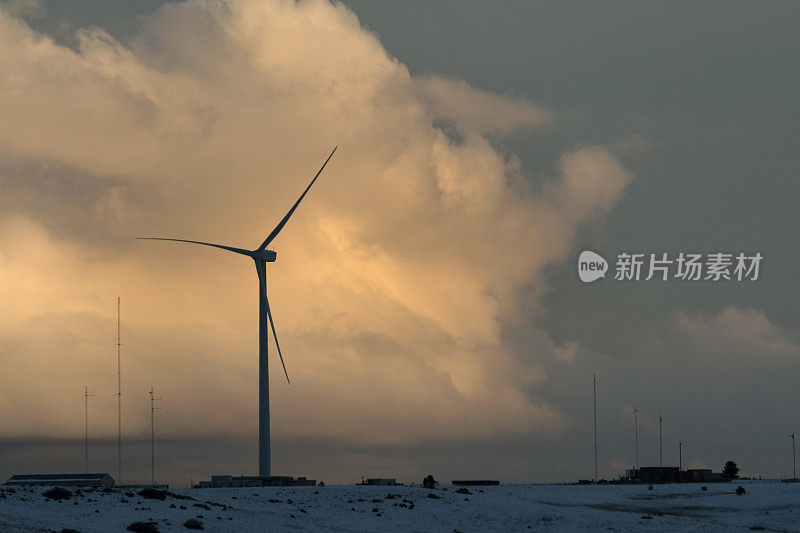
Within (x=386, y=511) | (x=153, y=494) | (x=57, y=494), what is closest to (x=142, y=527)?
(x=57, y=494)

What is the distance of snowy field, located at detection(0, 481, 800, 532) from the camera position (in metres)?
131

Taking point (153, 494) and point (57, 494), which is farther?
point (153, 494)

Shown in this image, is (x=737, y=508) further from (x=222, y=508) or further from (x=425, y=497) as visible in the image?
(x=222, y=508)

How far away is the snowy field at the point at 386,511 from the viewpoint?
5172 inches

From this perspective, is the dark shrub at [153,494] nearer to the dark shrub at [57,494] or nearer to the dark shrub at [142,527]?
the dark shrub at [57,494]

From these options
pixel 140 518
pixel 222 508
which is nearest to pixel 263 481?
pixel 222 508

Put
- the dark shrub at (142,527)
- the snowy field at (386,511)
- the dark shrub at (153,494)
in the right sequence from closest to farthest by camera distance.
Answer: the dark shrub at (142,527), the snowy field at (386,511), the dark shrub at (153,494)

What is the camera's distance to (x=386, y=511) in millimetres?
163625

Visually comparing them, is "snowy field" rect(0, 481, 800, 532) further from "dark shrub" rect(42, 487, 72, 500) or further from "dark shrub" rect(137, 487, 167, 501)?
"dark shrub" rect(137, 487, 167, 501)

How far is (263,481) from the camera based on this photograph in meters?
196

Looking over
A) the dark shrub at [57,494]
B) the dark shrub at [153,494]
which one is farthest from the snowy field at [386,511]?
the dark shrub at [153,494]

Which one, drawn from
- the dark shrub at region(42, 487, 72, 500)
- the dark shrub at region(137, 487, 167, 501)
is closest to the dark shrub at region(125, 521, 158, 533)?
the dark shrub at region(42, 487, 72, 500)

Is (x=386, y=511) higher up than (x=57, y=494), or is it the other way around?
(x=57, y=494)

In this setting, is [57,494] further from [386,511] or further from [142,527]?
[386,511]
